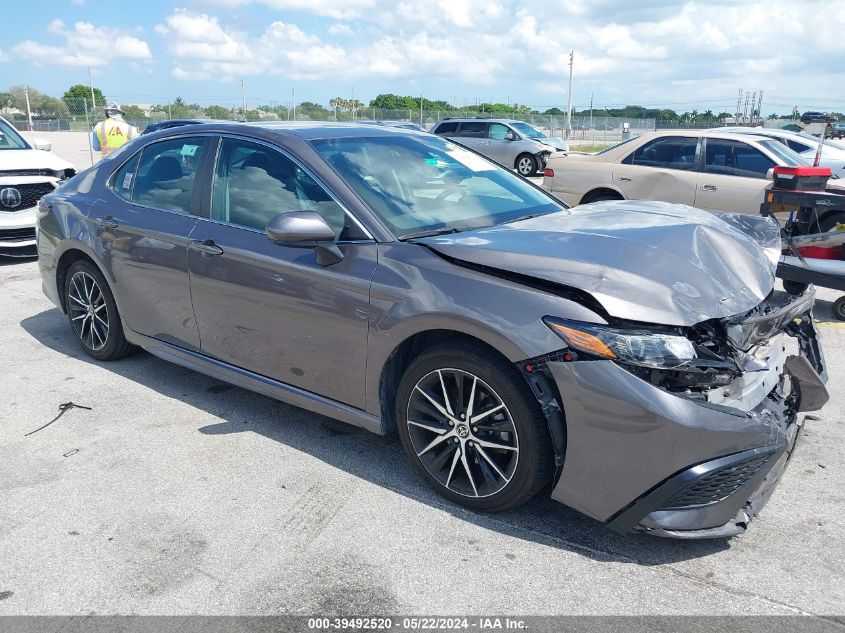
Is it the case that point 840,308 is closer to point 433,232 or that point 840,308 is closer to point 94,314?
point 433,232

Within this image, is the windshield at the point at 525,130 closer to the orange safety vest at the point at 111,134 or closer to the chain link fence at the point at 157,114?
the chain link fence at the point at 157,114

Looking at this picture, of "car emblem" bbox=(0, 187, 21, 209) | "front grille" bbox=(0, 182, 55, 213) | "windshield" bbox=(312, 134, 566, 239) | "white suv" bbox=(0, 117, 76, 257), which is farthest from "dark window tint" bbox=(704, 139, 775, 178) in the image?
"car emblem" bbox=(0, 187, 21, 209)

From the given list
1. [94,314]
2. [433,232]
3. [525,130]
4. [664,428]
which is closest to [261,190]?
[433,232]

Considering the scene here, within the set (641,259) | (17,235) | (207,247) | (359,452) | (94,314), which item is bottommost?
(359,452)

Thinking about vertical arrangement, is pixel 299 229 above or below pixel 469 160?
below

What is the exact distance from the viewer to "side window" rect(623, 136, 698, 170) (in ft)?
29.9

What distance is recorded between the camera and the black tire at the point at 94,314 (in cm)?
481

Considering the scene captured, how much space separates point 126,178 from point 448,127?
1821cm

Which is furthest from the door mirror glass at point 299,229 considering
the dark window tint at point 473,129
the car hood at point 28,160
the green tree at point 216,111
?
the green tree at point 216,111

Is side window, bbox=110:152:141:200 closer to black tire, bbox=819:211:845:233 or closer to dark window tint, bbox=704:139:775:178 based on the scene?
black tire, bbox=819:211:845:233

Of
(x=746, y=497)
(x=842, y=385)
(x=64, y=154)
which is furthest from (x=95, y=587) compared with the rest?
(x=64, y=154)

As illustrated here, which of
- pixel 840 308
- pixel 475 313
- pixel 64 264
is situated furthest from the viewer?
pixel 840 308

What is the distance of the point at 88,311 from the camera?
5.03m

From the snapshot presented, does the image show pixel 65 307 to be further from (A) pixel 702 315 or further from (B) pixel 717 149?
(B) pixel 717 149
